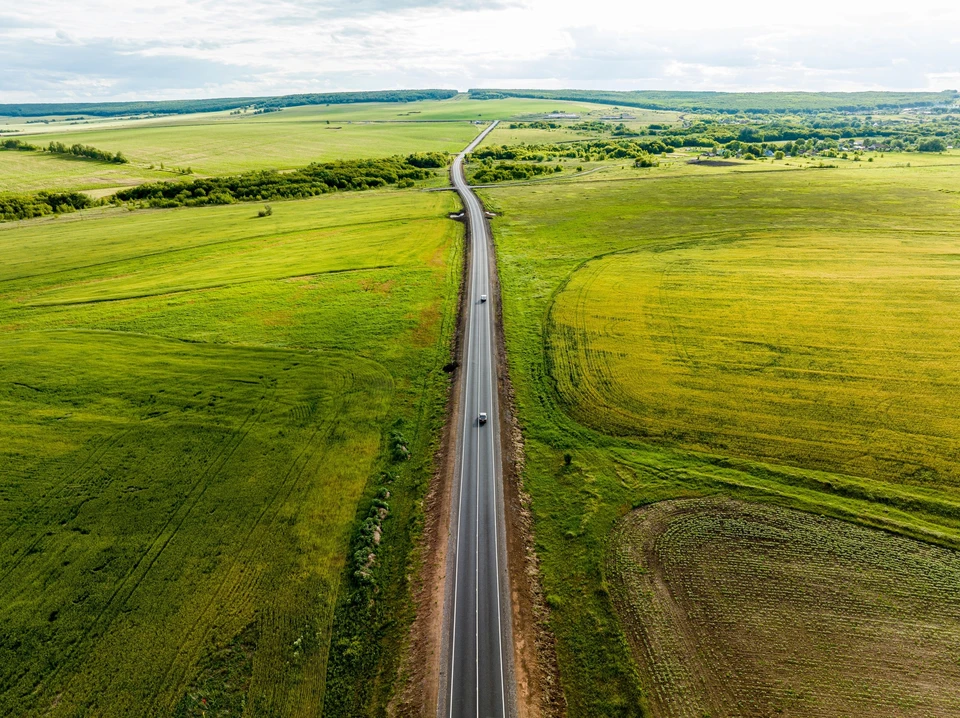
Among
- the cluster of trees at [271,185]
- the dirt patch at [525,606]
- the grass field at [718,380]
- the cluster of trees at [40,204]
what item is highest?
the cluster of trees at [271,185]

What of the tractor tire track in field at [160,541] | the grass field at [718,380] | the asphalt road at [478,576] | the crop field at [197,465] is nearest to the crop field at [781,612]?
the grass field at [718,380]

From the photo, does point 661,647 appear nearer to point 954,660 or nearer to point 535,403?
point 954,660

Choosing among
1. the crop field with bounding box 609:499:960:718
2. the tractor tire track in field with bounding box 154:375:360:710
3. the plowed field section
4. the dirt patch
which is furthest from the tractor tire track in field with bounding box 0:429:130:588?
the plowed field section

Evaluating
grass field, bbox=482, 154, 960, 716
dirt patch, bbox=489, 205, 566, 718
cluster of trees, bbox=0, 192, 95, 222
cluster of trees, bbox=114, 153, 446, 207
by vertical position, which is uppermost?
cluster of trees, bbox=114, 153, 446, 207

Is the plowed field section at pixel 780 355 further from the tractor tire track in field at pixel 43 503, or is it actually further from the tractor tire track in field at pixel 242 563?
the tractor tire track in field at pixel 43 503

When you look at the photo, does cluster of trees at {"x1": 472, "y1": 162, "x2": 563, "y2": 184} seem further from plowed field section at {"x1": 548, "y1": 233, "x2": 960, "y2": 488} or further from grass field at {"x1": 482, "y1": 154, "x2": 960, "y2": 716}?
plowed field section at {"x1": 548, "y1": 233, "x2": 960, "y2": 488}

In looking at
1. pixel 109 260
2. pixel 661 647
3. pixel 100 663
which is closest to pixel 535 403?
pixel 661 647
